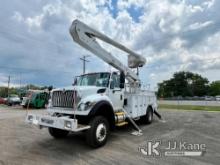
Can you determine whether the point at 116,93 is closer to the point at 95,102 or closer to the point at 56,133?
the point at 95,102

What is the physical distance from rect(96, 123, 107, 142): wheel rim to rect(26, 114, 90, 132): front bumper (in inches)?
19.4

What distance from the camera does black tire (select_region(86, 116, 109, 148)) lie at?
544 centimetres

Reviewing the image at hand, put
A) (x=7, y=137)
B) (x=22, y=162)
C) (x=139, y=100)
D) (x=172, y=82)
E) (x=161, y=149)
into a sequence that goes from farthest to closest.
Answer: (x=172, y=82) < (x=139, y=100) < (x=7, y=137) < (x=161, y=149) < (x=22, y=162)

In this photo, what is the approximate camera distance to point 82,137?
7.14 metres

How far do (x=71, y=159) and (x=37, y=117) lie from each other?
1716mm

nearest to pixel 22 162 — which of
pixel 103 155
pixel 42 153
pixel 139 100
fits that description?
pixel 42 153

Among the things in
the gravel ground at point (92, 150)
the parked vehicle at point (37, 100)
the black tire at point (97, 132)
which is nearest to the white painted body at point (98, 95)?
the black tire at point (97, 132)

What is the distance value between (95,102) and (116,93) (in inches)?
67.7

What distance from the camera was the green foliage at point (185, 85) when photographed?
85.6 meters

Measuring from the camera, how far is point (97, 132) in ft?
18.6

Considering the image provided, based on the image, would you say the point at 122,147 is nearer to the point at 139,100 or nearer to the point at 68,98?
the point at 68,98

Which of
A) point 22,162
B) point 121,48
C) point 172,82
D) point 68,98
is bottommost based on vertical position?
point 22,162

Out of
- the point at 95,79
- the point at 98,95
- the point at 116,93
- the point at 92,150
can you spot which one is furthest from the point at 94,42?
the point at 92,150

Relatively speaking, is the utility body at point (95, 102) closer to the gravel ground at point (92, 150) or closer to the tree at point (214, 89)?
the gravel ground at point (92, 150)
